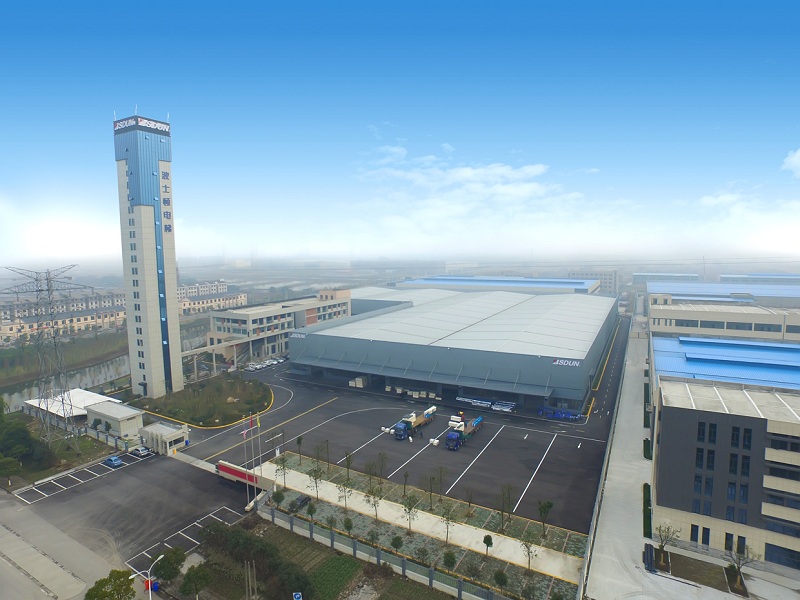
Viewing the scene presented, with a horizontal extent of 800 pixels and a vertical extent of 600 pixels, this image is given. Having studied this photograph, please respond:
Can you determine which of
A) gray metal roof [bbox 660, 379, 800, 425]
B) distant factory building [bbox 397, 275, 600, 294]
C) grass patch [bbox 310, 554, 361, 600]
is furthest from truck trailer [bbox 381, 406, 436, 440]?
distant factory building [bbox 397, 275, 600, 294]

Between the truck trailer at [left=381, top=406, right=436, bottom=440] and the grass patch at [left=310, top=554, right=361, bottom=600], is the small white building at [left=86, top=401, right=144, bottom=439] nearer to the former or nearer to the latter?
the truck trailer at [left=381, top=406, right=436, bottom=440]

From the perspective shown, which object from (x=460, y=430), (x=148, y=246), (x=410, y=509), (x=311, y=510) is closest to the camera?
(x=410, y=509)

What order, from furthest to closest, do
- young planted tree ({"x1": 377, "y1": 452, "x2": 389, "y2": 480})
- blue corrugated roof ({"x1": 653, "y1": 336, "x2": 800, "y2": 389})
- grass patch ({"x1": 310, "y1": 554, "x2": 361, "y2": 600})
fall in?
blue corrugated roof ({"x1": 653, "y1": 336, "x2": 800, "y2": 389}), young planted tree ({"x1": 377, "y1": 452, "x2": 389, "y2": 480}), grass patch ({"x1": 310, "y1": 554, "x2": 361, "y2": 600})

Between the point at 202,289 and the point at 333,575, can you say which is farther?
the point at 202,289

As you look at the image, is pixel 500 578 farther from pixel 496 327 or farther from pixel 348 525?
pixel 496 327

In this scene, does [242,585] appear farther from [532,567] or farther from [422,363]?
[422,363]

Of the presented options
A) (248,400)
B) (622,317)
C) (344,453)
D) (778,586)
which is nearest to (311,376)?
(248,400)

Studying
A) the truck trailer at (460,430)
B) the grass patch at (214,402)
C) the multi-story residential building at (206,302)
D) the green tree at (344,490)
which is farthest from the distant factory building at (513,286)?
the green tree at (344,490)

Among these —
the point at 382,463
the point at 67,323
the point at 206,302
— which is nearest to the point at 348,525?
the point at 382,463
